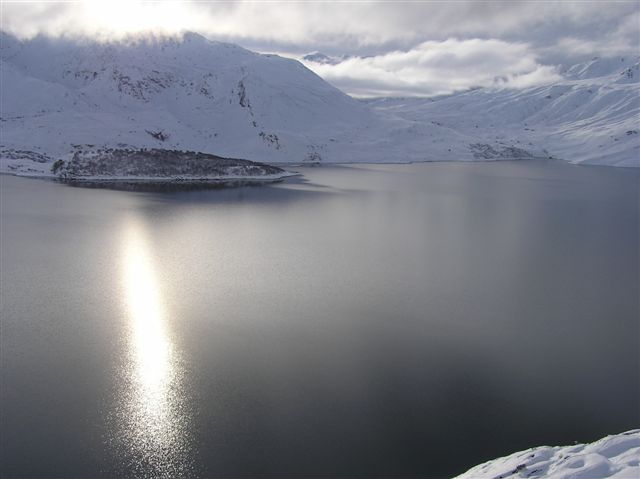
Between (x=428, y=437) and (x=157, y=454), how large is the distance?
36.0 feet

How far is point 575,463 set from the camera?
15203 millimetres

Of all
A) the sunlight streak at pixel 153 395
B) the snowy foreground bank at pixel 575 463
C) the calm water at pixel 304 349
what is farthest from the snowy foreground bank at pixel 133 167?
the snowy foreground bank at pixel 575 463

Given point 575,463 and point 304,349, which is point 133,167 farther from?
point 575,463

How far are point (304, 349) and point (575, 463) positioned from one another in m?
15.9

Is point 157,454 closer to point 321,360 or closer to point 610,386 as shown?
point 321,360

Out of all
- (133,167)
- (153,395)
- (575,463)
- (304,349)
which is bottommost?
(153,395)

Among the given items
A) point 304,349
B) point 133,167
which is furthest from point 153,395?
point 133,167

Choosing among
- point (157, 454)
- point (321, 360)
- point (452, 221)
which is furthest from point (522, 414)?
point (452, 221)

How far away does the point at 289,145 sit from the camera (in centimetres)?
19750

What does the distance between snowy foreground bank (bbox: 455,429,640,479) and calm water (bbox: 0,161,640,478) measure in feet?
9.37

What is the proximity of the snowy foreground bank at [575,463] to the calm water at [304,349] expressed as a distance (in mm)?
2855

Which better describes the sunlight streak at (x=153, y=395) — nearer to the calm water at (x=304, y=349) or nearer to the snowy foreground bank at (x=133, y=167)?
the calm water at (x=304, y=349)

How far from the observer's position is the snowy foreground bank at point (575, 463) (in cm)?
1427

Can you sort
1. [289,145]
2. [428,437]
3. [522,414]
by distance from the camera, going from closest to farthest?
1. [428,437]
2. [522,414]
3. [289,145]
